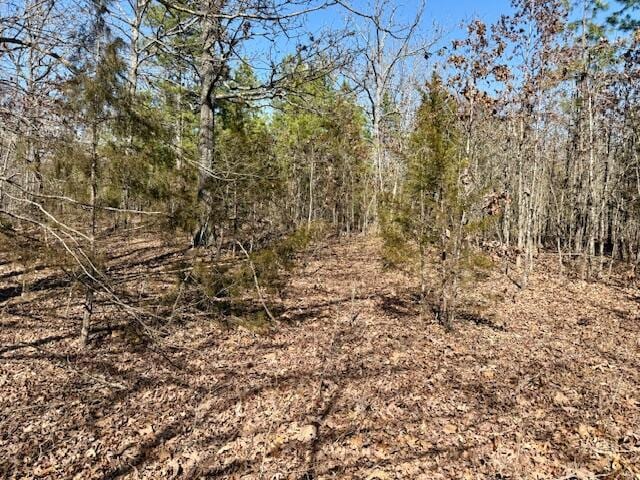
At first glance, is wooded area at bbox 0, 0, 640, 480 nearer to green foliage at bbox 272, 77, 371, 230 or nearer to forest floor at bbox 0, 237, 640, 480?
forest floor at bbox 0, 237, 640, 480

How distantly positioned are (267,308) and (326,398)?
2099mm

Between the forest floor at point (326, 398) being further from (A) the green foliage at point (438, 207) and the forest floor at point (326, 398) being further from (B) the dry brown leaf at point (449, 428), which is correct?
(A) the green foliage at point (438, 207)

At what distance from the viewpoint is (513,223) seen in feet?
→ 48.7

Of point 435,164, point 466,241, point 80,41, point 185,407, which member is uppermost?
point 80,41

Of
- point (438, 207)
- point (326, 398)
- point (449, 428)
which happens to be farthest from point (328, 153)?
point (449, 428)

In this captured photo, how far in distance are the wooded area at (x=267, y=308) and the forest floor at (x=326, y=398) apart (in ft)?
0.09

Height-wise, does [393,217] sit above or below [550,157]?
below

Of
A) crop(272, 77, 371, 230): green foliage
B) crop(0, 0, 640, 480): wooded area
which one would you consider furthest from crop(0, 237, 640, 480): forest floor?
crop(272, 77, 371, 230): green foliage

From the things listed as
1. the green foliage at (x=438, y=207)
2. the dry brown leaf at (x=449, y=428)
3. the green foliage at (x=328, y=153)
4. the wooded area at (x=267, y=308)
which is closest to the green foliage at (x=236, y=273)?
the wooded area at (x=267, y=308)

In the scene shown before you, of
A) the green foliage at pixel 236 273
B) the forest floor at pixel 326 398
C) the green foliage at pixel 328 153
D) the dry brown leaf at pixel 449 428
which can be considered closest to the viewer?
the forest floor at pixel 326 398

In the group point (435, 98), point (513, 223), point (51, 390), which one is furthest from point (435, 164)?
point (513, 223)

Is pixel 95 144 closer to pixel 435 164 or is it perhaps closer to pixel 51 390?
pixel 51 390

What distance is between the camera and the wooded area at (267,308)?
147 inches

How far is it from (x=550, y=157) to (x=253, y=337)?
524 inches
